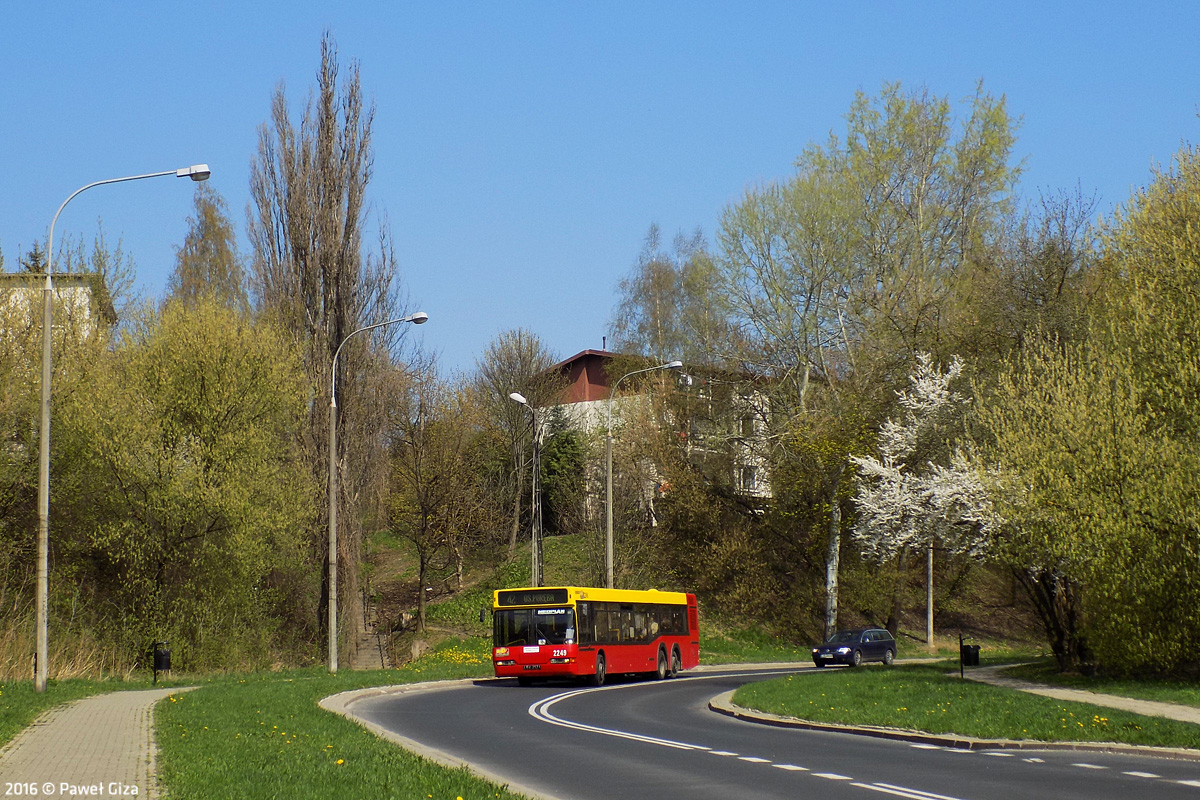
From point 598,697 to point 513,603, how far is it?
540 cm

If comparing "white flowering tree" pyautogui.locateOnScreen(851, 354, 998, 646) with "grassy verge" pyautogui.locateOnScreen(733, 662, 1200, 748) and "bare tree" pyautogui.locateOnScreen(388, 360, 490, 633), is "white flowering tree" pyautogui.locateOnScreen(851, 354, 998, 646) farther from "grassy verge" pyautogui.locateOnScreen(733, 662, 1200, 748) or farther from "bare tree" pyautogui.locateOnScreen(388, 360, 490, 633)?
"bare tree" pyautogui.locateOnScreen(388, 360, 490, 633)

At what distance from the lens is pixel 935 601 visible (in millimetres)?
52938

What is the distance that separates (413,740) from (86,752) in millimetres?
4783

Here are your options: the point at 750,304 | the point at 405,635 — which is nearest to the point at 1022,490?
the point at 750,304

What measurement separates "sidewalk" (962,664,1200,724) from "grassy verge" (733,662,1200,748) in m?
0.55

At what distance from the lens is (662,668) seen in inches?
1416

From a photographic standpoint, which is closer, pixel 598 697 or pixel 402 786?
pixel 402 786

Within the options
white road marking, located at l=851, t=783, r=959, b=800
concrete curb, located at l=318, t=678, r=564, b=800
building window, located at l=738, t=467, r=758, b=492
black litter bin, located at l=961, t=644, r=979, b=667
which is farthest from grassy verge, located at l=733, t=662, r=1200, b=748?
building window, located at l=738, t=467, r=758, b=492

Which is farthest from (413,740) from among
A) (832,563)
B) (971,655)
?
(832,563)

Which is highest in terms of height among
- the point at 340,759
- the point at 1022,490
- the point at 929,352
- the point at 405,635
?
the point at 929,352

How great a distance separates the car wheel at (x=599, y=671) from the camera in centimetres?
3212

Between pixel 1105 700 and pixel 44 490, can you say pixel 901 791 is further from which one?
pixel 44 490

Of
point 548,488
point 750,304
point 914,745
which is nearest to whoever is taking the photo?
point 914,745

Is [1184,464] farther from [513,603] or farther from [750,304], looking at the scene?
[750,304]
